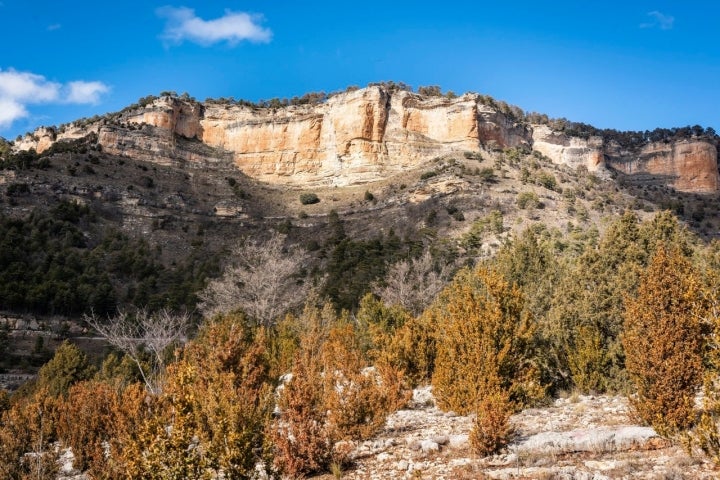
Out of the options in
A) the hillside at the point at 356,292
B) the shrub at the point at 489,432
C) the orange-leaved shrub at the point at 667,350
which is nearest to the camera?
the shrub at the point at 489,432

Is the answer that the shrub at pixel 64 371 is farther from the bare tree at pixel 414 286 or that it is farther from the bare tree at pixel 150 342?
the bare tree at pixel 414 286

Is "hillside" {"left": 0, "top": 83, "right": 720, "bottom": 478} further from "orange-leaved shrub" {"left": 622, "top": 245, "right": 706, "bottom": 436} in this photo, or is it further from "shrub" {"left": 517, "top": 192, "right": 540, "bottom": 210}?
"shrub" {"left": 517, "top": 192, "right": 540, "bottom": 210}

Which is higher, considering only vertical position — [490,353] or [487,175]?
[487,175]

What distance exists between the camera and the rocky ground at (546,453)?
7.09 m

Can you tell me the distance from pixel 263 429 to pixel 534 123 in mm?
99843

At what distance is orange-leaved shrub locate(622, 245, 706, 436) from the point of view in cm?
860

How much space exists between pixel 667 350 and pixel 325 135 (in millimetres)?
76105

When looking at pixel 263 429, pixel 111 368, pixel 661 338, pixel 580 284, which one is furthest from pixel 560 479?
pixel 111 368

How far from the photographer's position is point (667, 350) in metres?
8.84

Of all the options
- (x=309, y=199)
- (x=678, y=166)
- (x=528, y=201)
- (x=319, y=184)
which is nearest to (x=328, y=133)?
(x=319, y=184)

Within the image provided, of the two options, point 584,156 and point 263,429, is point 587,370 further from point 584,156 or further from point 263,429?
point 584,156

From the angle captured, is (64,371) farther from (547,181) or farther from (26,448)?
(547,181)

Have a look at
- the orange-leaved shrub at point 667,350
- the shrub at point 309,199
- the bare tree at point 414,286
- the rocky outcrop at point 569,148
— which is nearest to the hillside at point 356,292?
the orange-leaved shrub at point 667,350

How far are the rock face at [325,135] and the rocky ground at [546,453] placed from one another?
6497cm
